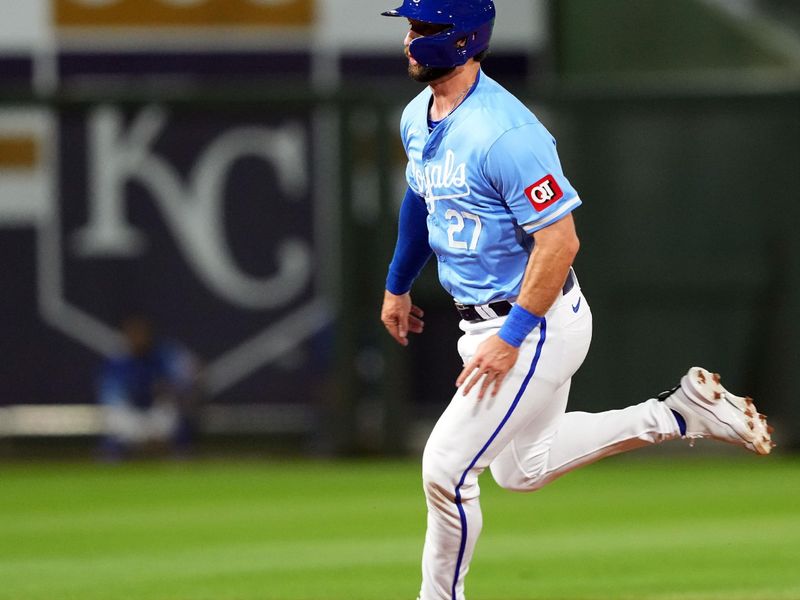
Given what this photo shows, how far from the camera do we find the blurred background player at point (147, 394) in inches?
515

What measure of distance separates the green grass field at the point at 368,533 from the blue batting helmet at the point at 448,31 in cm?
237

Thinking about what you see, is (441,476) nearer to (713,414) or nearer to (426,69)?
(713,414)

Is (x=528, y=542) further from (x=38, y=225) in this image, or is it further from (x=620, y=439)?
(x=38, y=225)

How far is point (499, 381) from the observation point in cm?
497

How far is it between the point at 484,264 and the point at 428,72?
64cm

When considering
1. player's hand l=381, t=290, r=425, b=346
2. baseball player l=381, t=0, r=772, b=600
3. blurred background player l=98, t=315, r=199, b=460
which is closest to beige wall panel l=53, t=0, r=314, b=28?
blurred background player l=98, t=315, r=199, b=460

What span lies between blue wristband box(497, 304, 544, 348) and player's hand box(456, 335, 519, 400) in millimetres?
19

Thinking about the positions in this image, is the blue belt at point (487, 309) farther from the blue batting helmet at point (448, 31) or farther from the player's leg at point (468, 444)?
the blue batting helmet at point (448, 31)

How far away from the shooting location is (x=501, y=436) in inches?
198

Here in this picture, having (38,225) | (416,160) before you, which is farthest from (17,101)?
(416,160)

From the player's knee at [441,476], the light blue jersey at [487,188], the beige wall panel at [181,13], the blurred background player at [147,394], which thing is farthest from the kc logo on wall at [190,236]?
the player's knee at [441,476]

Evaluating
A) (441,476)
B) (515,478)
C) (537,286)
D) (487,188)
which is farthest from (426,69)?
(515,478)

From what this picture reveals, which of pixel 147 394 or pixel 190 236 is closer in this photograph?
pixel 147 394

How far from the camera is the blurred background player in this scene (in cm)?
1309
